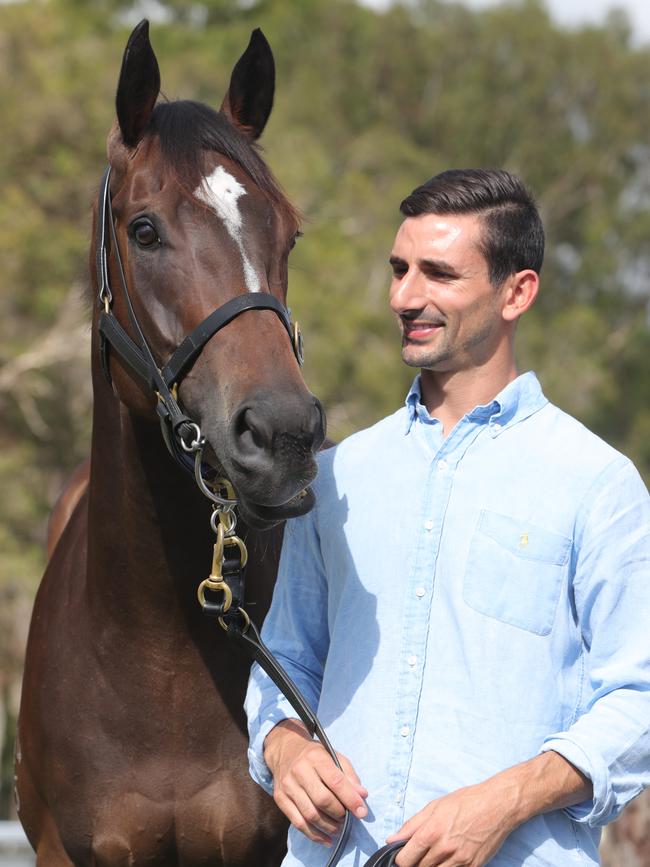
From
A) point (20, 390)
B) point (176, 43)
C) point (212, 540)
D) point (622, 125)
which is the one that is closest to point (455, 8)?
point (622, 125)

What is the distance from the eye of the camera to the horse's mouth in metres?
2.59

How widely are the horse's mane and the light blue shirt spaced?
883 mm

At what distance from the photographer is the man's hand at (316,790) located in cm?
229

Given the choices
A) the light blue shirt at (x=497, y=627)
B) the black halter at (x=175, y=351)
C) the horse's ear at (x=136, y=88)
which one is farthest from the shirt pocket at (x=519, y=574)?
the horse's ear at (x=136, y=88)

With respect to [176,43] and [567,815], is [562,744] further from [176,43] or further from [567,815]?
[176,43]

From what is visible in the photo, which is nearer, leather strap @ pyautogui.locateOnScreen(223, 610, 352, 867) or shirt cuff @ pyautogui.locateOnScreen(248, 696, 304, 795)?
leather strap @ pyautogui.locateOnScreen(223, 610, 352, 867)

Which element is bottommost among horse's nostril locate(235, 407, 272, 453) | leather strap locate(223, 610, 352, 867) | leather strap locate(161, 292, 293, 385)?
leather strap locate(223, 610, 352, 867)

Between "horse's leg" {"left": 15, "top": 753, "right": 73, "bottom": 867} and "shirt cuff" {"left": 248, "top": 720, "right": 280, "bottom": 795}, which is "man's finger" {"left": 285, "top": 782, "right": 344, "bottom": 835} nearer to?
"shirt cuff" {"left": 248, "top": 720, "right": 280, "bottom": 795}

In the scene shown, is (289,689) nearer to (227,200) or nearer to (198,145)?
(227,200)

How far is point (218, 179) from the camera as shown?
3014 mm

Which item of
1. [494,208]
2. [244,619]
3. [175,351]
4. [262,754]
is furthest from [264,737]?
[494,208]

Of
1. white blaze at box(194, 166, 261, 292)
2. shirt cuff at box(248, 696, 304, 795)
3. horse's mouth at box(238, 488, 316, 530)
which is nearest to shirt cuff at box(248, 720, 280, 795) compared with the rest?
shirt cuff at box(248, 696, 304, 795)

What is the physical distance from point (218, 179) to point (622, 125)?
28.7m

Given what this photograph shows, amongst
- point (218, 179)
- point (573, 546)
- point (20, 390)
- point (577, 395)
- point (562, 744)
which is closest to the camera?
point (562, 744)
